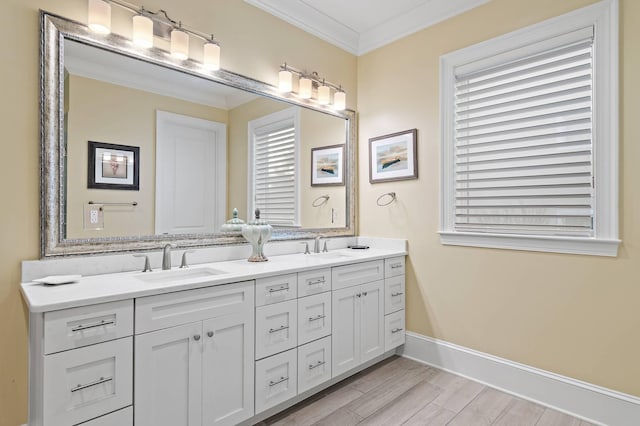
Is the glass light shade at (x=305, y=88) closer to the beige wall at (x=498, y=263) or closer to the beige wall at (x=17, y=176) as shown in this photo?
the beige wall at (x=498, y=263)

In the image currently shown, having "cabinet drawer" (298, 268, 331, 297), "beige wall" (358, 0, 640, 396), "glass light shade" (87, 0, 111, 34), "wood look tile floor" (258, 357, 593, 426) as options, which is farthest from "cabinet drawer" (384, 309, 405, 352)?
"glass light shade" (87, 0, 111, 34)

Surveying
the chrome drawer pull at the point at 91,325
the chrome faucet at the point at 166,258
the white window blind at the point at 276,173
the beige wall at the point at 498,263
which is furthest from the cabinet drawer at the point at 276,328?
the beige wall at the point at 498,263

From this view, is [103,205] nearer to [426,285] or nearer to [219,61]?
[219,61]

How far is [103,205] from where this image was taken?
1869 mm

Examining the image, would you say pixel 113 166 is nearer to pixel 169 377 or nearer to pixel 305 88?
pixel 169 377

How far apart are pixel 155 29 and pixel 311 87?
1.24 metres

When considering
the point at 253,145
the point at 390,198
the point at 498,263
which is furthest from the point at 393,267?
the point at 253,145

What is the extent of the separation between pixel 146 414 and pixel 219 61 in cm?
203

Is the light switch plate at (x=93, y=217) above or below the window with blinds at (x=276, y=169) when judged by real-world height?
below

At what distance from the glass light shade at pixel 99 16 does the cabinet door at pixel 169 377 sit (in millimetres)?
1534

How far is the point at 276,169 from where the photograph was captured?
270cm

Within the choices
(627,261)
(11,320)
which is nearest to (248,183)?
(11,320)

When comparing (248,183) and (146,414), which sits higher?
(248,183)

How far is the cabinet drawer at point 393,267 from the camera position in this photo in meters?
2.73
